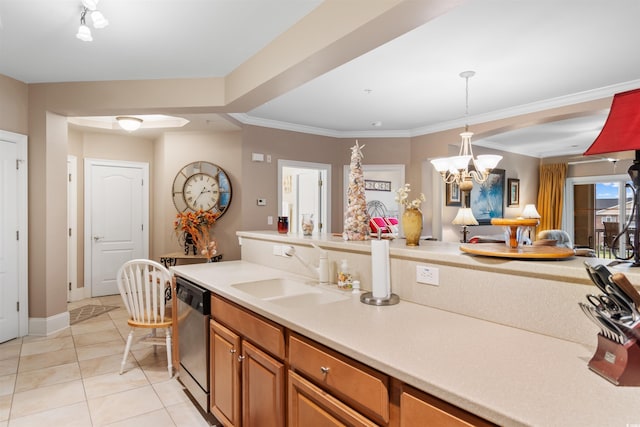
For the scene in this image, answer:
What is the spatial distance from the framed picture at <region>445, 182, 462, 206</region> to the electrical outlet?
14.3 ft

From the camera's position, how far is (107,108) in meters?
3.54

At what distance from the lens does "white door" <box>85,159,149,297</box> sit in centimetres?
530

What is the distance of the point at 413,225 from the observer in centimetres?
189

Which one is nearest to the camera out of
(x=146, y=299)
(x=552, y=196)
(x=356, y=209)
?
(x=356, y=209)

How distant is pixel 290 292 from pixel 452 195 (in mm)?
4280

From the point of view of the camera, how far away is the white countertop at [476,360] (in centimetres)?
79

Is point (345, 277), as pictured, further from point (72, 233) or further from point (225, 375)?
point (72, 233)

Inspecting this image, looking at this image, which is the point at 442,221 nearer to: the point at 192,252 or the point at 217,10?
the point at 192,252

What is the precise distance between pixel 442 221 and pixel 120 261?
5.03 meters

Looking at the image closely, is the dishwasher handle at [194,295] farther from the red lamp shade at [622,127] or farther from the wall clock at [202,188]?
the wall clock at [202,188]

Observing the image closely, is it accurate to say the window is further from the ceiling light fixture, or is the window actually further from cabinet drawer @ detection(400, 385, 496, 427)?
the ceiling light fixture

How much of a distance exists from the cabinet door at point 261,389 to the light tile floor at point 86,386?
2.26ft

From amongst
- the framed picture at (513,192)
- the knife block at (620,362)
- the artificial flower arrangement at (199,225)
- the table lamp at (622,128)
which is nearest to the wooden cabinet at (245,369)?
the knife block at (620,362)

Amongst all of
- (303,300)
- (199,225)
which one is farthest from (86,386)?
(199,225)
